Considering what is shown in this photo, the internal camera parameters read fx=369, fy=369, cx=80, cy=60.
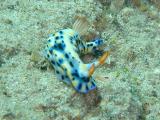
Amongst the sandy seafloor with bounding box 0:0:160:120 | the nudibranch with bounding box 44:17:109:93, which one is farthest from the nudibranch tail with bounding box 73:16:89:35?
the sandy seafloor with bounding box 0:0:160:120

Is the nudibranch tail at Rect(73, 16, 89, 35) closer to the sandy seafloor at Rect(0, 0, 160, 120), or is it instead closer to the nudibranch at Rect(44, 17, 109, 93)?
the nudibranch at Rect(44, 17, 109, 93)

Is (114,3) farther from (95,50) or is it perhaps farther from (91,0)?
(95,50)

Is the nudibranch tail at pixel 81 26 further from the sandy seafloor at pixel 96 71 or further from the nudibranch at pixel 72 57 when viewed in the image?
the sandy seafloor at pixel 96 71

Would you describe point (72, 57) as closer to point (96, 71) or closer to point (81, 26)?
point (96, 71)

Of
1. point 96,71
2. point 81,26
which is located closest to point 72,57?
point 96,71

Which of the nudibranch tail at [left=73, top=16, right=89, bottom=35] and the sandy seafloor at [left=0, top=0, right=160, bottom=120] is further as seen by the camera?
the nudibranch tail at [left=73, top=16, right=89, bottom=35]

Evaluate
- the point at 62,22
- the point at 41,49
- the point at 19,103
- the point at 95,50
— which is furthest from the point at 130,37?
the point at 19,103

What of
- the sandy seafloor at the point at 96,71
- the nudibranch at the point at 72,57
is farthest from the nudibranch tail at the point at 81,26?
the sandy seafloor at the point at 96,71
